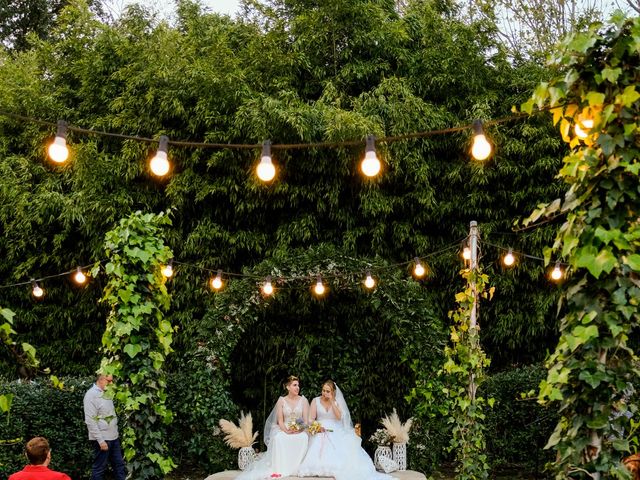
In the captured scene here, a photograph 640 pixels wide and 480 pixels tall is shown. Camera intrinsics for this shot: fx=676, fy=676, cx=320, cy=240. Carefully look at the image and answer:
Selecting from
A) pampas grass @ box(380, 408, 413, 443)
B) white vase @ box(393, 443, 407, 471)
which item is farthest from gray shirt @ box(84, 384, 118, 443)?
white vase @ box(393, 443, 407, 471)

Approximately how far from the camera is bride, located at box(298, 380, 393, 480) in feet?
25.6

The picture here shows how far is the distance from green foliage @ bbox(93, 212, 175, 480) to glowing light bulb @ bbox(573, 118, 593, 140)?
3.75 meters

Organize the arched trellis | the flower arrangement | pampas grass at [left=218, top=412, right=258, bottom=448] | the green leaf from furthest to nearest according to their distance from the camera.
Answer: the arched trellis, the flower arrangement, pampas grass at [left=218, top=412, right=258, bottom=448], the green leaf

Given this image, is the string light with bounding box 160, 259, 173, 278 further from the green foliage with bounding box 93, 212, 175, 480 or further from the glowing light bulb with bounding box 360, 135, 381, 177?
the glowing light bulb with bounding box 360, 135, 381, 177

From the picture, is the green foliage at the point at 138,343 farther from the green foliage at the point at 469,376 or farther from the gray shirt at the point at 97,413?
the green foliage at the point at 469,376

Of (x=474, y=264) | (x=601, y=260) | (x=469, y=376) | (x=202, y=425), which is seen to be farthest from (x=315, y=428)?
(x=601, y=260)

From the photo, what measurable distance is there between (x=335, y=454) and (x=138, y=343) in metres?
3.33

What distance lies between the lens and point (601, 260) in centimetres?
284

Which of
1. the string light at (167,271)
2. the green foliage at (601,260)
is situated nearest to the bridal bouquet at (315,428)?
the string light at (167,271)

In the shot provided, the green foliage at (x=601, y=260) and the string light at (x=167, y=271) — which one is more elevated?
the string light at (x=167, y=271)

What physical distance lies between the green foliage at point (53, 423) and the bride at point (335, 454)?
2827 millimetres

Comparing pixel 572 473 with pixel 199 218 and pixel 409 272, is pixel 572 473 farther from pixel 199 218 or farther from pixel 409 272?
pixel 199 218

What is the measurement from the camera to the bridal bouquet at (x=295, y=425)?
8339 mm

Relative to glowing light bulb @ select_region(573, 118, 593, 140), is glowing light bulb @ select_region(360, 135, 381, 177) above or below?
above
